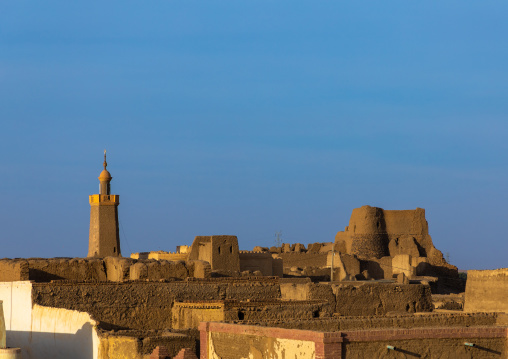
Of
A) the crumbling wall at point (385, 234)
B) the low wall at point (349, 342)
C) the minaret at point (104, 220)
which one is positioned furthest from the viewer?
the crumbling wall at point (385, 234)

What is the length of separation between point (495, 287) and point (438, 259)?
1431 inches

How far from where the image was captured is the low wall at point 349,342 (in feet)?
49.4

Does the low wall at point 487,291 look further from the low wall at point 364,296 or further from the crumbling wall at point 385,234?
the crumbling wall at point 385,234

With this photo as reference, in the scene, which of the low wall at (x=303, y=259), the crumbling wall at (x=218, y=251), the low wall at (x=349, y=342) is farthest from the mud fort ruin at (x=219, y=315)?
the low wall at (x=303, y=259)

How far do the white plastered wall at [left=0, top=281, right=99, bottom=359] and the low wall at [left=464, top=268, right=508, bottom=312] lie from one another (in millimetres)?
11605

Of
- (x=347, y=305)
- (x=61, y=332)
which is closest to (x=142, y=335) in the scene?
(x=61, y=332)

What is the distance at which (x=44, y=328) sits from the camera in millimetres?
22219

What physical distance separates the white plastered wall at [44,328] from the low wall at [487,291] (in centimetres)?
1161

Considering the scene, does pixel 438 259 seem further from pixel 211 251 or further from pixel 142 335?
pixel 142 335

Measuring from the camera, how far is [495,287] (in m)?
27.2

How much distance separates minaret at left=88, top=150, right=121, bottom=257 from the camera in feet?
148

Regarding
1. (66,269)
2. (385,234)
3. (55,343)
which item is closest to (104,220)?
(66,269)

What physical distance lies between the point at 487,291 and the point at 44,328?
12.4 m

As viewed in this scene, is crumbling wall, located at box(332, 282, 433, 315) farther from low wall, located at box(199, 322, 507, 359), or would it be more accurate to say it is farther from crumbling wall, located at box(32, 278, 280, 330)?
low wall, located at box(199, 322, 507, 359)
